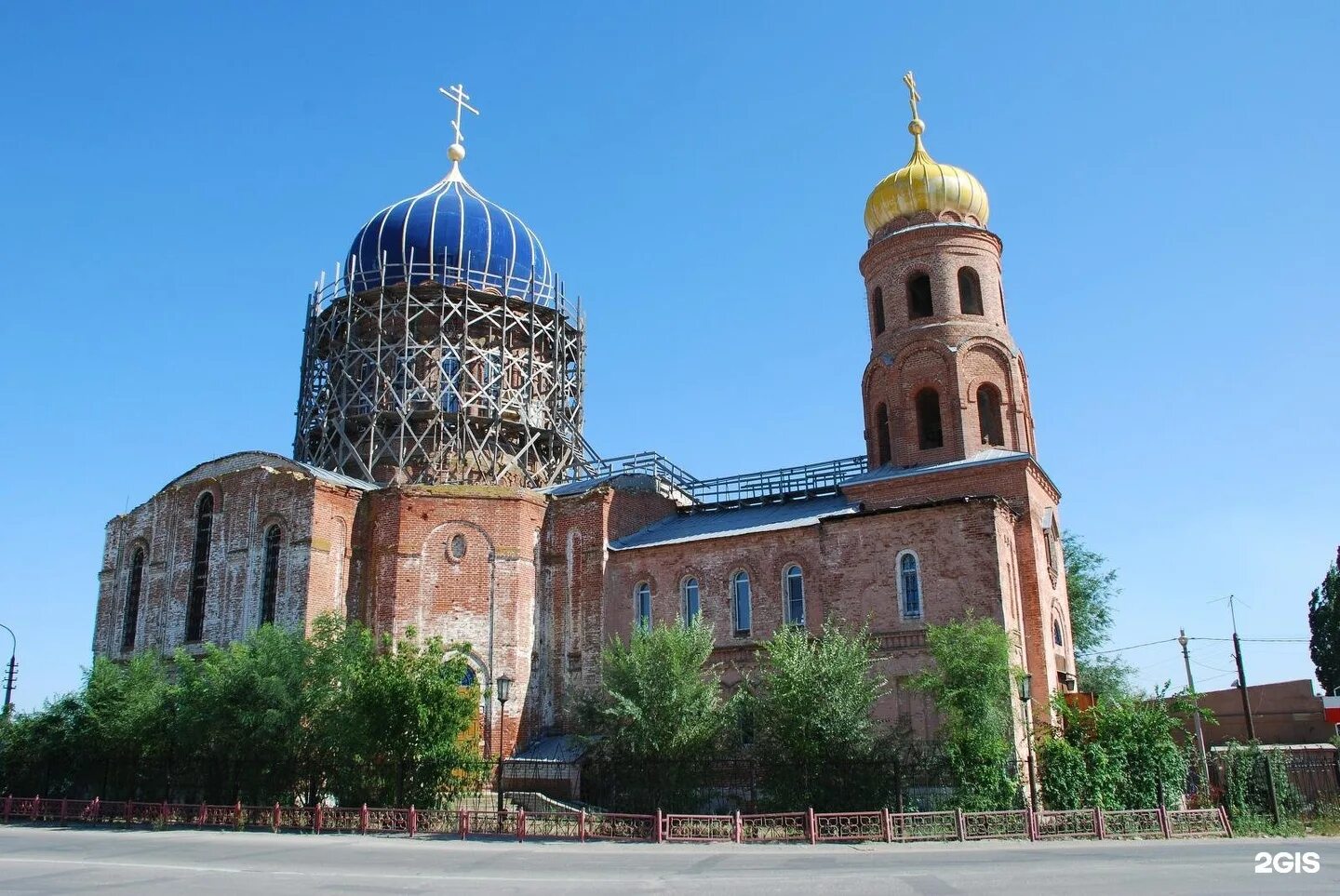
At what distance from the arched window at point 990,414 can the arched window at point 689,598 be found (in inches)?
314

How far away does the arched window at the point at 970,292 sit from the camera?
26859 millimetres

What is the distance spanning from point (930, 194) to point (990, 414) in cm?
601

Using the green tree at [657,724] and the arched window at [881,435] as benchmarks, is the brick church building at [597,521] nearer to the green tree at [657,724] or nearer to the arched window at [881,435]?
the arched window at [881,435]

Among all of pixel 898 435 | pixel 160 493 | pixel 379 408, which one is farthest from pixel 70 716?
pixel 898 435

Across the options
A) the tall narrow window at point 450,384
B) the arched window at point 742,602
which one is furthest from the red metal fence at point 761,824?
the tall narrow window at point 450,384

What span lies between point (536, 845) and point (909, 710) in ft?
27.4

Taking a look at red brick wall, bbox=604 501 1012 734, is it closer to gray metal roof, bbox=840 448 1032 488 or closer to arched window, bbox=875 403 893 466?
gray metal roof, bbox=840 448 1032 488

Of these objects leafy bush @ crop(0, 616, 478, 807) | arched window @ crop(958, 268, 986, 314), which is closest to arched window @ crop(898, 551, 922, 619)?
arched window @ crop(958, 268, 986, 314)

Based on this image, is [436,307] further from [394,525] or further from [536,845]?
[536,845]

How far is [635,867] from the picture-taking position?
13984mm

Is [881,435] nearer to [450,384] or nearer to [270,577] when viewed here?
[450,384]

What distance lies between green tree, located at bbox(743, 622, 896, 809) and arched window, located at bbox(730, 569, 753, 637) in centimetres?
441

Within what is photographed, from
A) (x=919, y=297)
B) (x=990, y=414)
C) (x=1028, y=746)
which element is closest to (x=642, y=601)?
(x=990, y=414)

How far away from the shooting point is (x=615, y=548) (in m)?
26.8
